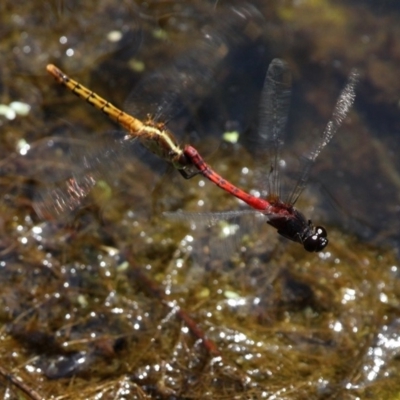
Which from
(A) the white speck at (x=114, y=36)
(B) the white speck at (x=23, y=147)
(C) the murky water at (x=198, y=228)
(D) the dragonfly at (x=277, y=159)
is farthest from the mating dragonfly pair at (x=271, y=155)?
(A) the white speck at (x=114, y=36)

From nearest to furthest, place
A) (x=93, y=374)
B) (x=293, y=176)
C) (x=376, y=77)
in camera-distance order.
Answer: (x=93, y=374) → (x=293, y=176) → (x=376, y=77)

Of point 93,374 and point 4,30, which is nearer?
point 93,374

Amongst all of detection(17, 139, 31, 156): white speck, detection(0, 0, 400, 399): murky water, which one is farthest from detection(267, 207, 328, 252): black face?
detection(17, 139, 31, 156): white speck

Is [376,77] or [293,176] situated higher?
[376,77]

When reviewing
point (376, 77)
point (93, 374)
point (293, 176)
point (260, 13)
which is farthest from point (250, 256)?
point (260, 13)

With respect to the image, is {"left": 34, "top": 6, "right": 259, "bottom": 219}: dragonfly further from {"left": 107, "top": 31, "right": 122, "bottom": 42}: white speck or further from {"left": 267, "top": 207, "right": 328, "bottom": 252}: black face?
{"left": 107, "top": 31, "right": 122, "bottom": 42}: white speck

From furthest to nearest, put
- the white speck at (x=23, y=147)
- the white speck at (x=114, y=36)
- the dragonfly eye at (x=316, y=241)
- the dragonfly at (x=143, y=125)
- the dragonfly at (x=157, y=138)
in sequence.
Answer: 1. the white speck at (x=114, y=36)
2. the white speck at (x=23, y=147)
3. the dragonfly at (x=157, y=138)
4. the dragonfly at (x=143, y=125)
5. the dragonfly eye at (x=316, y=241)

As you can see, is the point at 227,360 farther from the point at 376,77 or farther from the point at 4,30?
the point at 4,30

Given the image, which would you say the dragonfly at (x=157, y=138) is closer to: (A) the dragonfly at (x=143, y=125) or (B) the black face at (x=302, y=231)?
(A) the dragonfly at (x=143, y=125)
